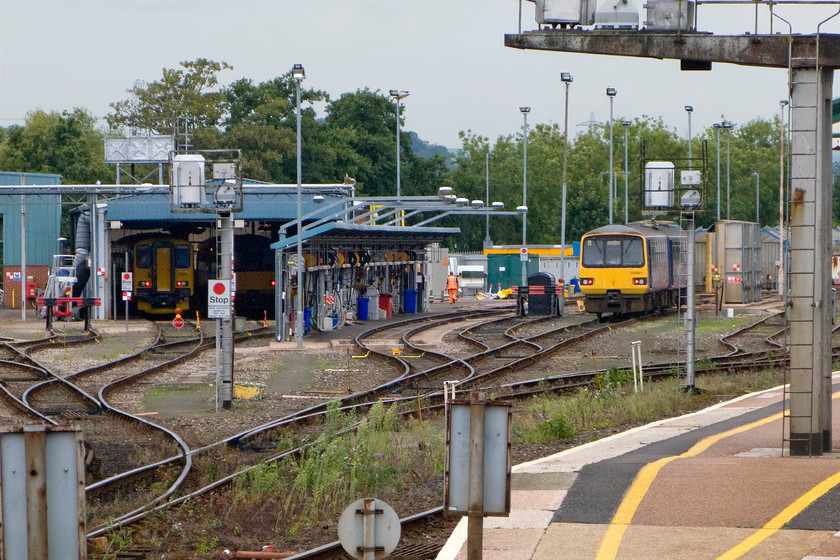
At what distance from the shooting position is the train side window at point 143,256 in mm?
41094

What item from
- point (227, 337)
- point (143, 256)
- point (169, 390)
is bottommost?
point (169, 390)

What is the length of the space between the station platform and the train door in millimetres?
31215

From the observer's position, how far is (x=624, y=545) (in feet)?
25.0

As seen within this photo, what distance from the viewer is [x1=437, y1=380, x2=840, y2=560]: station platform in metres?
7.52

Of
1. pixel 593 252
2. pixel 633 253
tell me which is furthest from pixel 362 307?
pixel 633 253

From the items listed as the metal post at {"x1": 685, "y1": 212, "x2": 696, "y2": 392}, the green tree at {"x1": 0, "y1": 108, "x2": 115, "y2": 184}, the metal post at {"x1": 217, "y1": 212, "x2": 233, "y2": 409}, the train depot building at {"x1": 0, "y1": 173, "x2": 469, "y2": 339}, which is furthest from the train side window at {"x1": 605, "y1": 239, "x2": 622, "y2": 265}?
the green tree at {"x1": 0, "y1": 108, "x2": 115, "y2": 184}

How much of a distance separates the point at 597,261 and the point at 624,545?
91.5 feet

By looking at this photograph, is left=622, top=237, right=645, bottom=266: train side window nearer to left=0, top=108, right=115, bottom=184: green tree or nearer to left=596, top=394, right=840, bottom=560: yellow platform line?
left=596, top=394, right=840, bottom=560: yellow platform line

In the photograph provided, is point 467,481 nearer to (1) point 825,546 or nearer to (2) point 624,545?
(2) point 624,545

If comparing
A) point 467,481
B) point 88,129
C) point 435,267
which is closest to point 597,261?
point 435,267

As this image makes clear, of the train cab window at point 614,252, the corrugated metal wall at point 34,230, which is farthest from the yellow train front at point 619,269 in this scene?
the corrugated metal wall at point 34,230

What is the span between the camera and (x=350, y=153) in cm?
8062

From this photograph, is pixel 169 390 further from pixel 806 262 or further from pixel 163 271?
pixel 163 271

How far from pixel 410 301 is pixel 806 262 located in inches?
1314
